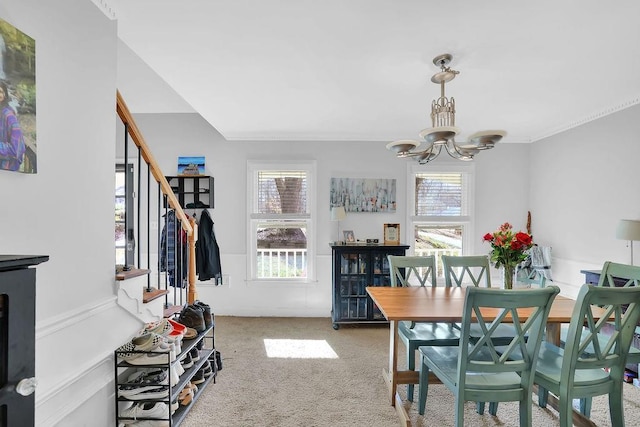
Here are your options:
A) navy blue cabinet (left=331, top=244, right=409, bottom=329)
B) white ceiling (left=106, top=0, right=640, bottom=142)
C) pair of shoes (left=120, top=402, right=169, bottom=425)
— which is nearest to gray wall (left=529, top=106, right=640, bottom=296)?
white ceiling (left=106, top=0, right=640, bottom=142)

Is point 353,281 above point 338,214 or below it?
below

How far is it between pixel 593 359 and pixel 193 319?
2507 mm

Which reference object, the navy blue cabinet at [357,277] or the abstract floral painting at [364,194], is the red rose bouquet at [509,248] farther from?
the abstract floral painting at [364,194]

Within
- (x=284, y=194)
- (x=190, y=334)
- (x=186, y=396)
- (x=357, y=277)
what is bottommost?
(x=186, y=396)

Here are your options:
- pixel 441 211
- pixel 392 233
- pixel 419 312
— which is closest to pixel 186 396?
pixel 419 312

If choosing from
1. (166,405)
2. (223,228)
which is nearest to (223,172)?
(223,228)

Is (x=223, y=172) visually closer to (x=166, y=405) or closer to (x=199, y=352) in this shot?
(x=199, y=352)

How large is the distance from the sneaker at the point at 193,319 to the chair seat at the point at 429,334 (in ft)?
5.01

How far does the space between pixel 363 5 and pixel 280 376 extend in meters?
2.72

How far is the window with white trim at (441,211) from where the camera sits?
4.52 metres

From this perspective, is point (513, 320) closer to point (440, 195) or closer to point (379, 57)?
point (379, 57)

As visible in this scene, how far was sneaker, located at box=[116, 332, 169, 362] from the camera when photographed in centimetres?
184

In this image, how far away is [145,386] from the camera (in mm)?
1858

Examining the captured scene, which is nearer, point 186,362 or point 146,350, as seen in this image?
point 146,350
